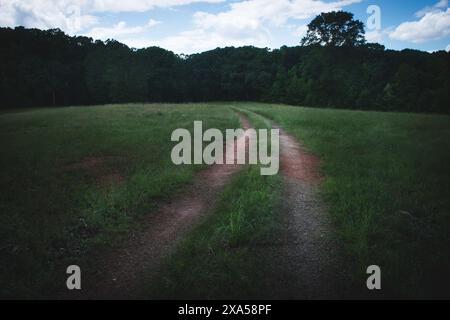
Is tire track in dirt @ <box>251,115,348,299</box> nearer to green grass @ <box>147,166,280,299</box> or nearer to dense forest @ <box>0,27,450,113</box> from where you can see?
green grass @ <box>147,166,280,299</box>

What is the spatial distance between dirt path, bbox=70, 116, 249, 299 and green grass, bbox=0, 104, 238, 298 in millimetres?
496

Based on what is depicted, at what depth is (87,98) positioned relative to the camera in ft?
218

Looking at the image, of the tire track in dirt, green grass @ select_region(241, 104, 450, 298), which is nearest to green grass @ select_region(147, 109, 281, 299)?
the tire track in dirt

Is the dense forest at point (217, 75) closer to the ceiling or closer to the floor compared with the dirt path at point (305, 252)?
closer to the ceiling

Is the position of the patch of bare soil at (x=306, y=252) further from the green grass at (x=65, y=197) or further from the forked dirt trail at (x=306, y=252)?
the green grass at (x=65, y=197)

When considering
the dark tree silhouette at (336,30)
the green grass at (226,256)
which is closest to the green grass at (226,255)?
the green grass at (226,256)

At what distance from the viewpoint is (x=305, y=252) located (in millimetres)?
5844

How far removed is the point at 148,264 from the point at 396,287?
4524mm

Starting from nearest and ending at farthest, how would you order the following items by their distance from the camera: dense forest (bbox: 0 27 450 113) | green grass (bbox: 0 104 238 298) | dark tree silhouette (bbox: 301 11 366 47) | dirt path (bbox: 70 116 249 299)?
1. dirt path (bbox: 70 116 249 299)
2. green grass (bbox: 0 104 238 298)
3. dark tree silhouette (bbox: 301 11 366 47)
4. dense forest (bbox: 0 27 450 113)

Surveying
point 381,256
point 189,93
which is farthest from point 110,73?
point 381,256

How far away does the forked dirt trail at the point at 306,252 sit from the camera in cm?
484

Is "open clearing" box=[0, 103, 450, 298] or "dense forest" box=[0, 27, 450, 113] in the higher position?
"dense forest" box=[0, 27, 450, 113]

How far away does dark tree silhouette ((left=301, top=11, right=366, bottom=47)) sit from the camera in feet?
141

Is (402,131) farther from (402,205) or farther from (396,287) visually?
(396,287)
